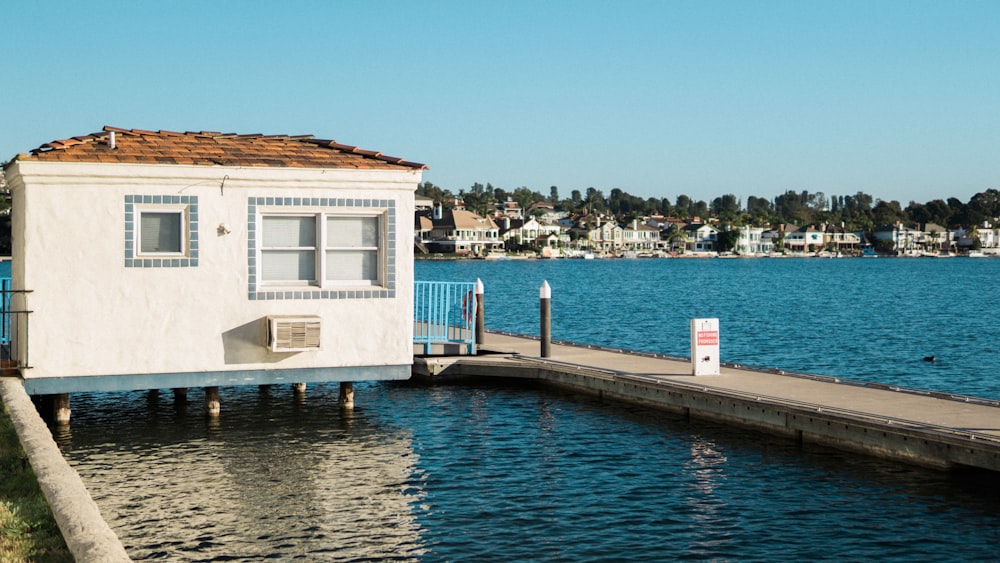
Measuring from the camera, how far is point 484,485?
54.1 ft

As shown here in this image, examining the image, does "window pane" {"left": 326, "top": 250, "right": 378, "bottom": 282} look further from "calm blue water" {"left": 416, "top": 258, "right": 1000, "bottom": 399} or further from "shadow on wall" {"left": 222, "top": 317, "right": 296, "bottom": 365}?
"calm blue water" {"left": 416, "top": 258, "right": 1000, "bottom": 399}

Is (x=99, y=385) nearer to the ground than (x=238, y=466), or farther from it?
farther from it

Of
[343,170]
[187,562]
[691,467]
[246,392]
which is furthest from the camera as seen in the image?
[246,392]

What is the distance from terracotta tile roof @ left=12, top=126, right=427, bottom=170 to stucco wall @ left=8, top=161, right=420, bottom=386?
0.83 ft

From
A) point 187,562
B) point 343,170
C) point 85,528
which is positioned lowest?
point 187,562

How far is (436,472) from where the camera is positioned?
57.2 feet

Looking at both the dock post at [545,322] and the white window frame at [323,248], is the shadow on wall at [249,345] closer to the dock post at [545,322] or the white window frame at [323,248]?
the white window frame at [323,248]

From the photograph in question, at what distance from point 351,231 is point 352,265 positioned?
643 millimetres

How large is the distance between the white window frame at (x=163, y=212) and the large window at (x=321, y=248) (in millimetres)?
1362

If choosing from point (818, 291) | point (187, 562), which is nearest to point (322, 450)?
point (187, 562)

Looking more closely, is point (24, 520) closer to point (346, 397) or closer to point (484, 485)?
point (484, 485)

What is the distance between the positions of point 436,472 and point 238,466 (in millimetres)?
3246

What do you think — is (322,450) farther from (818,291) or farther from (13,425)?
(818,291)

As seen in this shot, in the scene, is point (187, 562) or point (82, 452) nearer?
Answer: point (187, 562)
